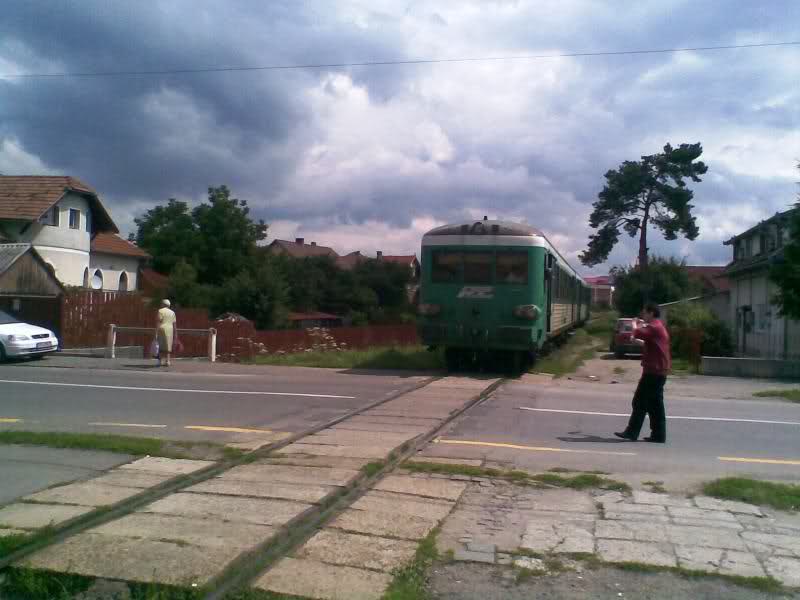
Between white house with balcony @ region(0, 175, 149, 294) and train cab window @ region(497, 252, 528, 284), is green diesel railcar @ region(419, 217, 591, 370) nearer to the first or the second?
train cab window @ region(497, 252, 528, 284)

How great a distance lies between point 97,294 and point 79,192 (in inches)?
526

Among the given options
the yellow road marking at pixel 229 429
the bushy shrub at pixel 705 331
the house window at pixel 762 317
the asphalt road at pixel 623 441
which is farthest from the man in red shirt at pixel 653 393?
the house window at pixel 762 317

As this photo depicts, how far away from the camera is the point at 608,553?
17.6 feet

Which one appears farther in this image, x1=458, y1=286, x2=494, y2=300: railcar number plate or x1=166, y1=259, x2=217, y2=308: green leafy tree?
x1=166, y1=259, x2=217, y2=308: green leafy tree

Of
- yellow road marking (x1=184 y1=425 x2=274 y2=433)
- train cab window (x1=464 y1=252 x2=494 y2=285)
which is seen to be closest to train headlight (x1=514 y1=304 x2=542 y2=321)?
train cab window (x1=464 y1=252 x2=494 y2=285)

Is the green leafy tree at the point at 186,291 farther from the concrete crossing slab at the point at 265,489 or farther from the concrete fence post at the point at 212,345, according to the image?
the concrete crossing slab at the point at 265,489

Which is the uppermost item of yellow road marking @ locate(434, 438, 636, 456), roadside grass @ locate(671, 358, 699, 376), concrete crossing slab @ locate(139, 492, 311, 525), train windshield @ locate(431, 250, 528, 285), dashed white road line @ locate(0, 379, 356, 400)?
train windshield @ locate(431, 250, 528, 285)

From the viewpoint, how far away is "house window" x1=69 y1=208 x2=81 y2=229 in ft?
118

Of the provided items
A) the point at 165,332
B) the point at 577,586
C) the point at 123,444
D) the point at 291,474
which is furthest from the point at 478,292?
the point at 577,586

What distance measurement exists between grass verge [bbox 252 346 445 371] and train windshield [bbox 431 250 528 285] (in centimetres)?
277

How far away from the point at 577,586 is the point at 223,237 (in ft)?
192

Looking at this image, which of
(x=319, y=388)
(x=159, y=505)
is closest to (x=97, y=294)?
(x=319, y=388)

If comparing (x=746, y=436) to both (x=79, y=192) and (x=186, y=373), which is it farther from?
(x=79, y=192)

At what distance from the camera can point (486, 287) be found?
16906 millimetres
